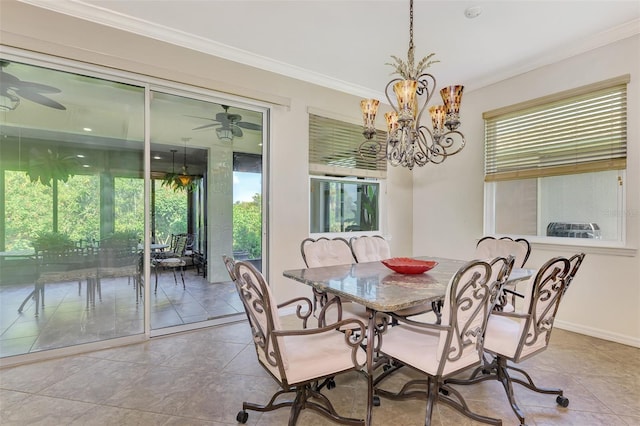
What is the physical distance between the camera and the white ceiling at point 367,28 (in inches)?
99.1

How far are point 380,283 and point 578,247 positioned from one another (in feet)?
8.25

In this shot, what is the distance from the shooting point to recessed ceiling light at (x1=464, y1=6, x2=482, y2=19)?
252 centimetres

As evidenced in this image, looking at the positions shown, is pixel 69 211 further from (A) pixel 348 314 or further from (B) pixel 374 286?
(B) pixel 374 286

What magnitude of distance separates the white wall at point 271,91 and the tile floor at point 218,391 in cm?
140

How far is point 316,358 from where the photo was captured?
1.59 metres

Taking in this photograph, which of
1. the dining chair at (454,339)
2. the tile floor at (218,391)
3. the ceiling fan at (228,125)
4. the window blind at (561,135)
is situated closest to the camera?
the dining chair at (454,339)

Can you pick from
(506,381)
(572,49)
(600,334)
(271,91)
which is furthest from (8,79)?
(600,334)

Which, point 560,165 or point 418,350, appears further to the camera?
point 560,165

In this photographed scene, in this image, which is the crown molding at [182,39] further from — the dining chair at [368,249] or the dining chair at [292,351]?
the dining chair at [292,351]

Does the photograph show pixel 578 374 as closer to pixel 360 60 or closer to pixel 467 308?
pixel 467 308

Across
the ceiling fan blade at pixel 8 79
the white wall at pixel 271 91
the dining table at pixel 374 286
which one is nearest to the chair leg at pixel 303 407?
the dining table at pixel 374 286

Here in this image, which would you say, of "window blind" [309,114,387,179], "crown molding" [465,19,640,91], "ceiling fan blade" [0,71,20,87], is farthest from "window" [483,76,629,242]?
"ceiling fan blade" [0,71,20,87]

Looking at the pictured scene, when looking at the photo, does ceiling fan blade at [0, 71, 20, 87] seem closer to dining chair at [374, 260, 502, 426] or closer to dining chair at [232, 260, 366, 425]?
dining chair at [232, 260, 366, 425]

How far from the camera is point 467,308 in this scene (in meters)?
1.48
